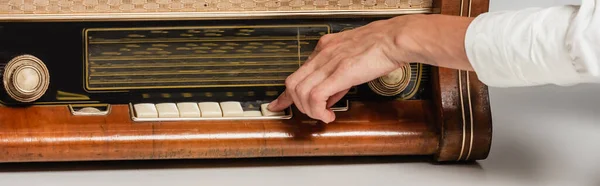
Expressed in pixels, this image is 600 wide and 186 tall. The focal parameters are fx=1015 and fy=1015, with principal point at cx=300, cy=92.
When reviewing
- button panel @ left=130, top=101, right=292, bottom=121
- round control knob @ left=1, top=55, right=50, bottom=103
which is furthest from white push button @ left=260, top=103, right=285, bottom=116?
round control knob @ left=1, top=55, right=50, bottom=103

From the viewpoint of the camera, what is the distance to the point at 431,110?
175 cm

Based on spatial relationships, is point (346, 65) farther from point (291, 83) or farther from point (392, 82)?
point (392, 82)

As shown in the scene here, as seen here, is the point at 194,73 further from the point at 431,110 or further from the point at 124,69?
A: the point at 431,110

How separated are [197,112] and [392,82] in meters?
0.34

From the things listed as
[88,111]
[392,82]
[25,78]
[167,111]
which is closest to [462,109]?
[392,82]

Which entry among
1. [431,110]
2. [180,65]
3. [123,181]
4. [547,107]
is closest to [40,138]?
[123,181]

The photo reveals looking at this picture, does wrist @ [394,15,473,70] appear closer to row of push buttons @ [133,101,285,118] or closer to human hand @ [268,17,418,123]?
human hand @ [268,17,418,123]

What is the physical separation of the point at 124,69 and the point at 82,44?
0.08m

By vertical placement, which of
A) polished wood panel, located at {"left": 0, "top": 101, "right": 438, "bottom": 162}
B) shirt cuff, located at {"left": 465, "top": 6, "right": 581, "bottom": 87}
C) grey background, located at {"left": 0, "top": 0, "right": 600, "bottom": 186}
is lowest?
grey background, located at {"left": 0, "top": 0, "right": 600, "bottom": 186}

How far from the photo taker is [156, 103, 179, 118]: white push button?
5.54 feet

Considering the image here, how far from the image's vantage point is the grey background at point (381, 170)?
5.44 ft

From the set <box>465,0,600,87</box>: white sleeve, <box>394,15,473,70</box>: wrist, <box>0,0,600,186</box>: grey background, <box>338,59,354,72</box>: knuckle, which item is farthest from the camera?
<box>0,0,600,186</box>: grey background

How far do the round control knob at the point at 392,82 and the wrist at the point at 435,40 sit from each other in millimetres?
217

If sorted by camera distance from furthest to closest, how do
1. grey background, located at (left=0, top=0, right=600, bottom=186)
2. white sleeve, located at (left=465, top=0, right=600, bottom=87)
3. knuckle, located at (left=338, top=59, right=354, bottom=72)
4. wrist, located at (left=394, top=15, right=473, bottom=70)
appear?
grey background, located at (left=0, top=0, right=600, bottom=186)
knuckle, located at (left=338, top=59, right=354, bottom=72)
wrist, located at (left=394, top=15, right=473, bottom=70)
white sleeve, located at (left=465, top=0, right=600, bottom=87)
